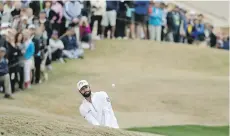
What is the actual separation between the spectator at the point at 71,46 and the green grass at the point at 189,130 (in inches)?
275

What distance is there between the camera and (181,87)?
22.4 m

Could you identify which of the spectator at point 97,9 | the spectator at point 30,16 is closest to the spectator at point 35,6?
the spectator at point 30,16

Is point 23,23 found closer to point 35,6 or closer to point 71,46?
point 35,6

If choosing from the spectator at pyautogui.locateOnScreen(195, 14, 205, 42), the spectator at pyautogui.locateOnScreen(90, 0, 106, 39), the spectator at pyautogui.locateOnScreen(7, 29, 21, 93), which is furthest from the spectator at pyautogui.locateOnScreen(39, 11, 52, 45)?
the spectator at pyautogui.locateOnScreen(195, 14, 205, 42)

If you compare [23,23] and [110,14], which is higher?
[23,23]

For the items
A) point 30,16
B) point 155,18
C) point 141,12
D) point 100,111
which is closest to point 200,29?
point 155,18

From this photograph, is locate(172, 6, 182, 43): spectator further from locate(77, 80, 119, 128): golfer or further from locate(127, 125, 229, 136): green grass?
locate(77, 80, 119, 128): golfer

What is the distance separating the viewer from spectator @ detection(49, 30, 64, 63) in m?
22.2

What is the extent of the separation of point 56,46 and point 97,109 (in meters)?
11.0

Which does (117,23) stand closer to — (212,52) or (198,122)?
(212,52)

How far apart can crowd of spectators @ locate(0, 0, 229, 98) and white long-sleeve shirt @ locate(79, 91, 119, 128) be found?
14.6 ft

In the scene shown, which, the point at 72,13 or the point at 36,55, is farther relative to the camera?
the point at 72,13

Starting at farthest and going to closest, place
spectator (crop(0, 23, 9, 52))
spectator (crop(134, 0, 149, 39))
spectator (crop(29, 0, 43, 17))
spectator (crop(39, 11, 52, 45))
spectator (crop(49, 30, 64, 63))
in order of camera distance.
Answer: spectator (crop(134, 0, 149, 39))
spectator (crop(29, 0, 43, 17))
spectator (crop(49, 30, 64, 63))
spectator (crop(39, 11, 52, 45))
spectator (crop(0, 23, 9, 52))

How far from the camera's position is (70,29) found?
78.0 ft
